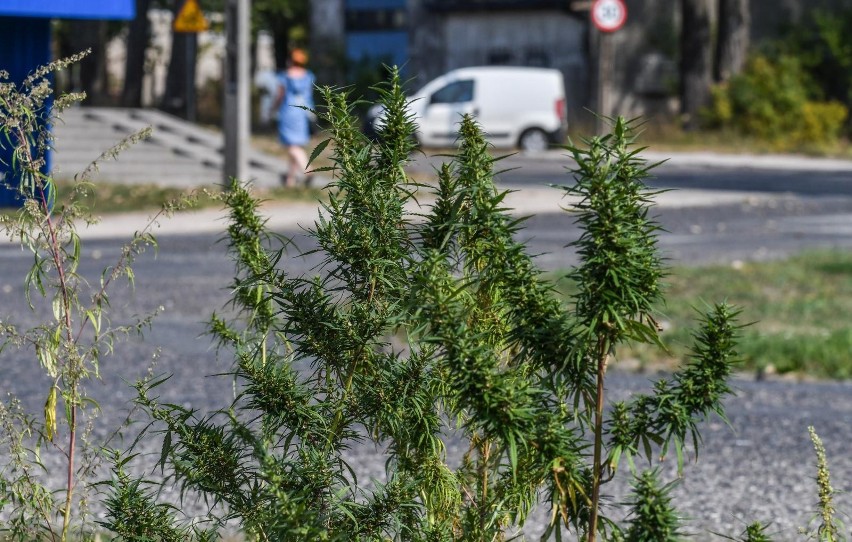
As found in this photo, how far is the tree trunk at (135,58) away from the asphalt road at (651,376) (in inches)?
848

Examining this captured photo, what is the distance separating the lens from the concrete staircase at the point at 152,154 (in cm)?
1967

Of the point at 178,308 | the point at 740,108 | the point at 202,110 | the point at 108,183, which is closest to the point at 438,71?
the point at 740,108

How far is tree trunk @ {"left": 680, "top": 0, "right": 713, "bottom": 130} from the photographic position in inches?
1359

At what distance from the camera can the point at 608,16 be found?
22.5 metres

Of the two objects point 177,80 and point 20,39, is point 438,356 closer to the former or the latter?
point 20,39

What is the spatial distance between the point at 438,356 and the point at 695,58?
111ft

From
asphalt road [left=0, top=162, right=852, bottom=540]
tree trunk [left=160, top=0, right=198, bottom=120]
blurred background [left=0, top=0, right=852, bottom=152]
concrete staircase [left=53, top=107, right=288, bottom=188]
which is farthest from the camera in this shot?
tree trunk [left=160, top=0, right=198, bottom=120]

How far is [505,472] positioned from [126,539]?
0.58m

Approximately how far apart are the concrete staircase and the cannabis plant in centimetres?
1633

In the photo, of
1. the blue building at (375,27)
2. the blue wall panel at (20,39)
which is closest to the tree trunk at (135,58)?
the blue building at (375,27)

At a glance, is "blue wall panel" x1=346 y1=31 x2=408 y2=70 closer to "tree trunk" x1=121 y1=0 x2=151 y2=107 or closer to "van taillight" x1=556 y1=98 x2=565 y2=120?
"tree trunk" x1=121 y1=0 x2=151 y2=107

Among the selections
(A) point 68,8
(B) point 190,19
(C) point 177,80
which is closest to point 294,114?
(A) point 68,8

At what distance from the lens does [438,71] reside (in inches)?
1619

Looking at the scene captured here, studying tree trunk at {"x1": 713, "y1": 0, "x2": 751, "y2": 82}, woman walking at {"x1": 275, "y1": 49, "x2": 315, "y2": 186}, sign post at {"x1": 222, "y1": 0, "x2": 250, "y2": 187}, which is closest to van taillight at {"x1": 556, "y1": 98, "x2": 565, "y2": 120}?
tree trunk at {"x1": 713, "y1": 0, "x2": 751, "y2": 82}
